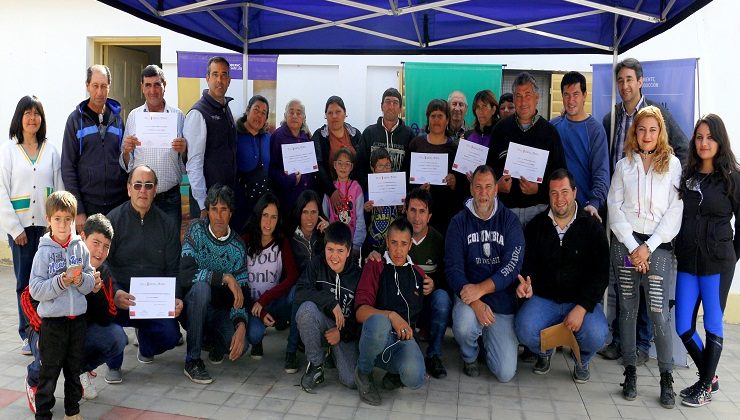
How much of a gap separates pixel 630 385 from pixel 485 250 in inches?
54.4

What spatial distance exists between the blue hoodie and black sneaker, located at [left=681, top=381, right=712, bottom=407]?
1309 millimetres

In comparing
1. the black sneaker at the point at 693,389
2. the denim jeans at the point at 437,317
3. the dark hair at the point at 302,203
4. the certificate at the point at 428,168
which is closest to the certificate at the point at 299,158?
the dark hair at the point at 302,203

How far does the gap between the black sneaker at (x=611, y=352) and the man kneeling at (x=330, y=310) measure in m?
2.25

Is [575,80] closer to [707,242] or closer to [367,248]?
[707,242]

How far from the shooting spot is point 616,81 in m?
5.02

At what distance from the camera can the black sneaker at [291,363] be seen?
4441 millimetres

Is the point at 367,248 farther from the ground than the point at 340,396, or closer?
farther from the ground

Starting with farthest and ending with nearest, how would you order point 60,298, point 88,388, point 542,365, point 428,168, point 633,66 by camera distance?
1. point 428,168
2. point 633,66
3. point 542,365
4. point 88,388
5. point 60,298

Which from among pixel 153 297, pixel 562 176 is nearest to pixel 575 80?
pixel 562 176

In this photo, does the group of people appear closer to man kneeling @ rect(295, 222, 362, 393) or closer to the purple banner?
man kneeling @ rect(295, 222, 362, 393)

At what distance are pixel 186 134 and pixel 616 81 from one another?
3.64 m

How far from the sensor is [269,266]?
4.69m

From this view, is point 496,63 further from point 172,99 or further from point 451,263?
point 172,99

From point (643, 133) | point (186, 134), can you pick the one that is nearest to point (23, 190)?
point (186, 134)
